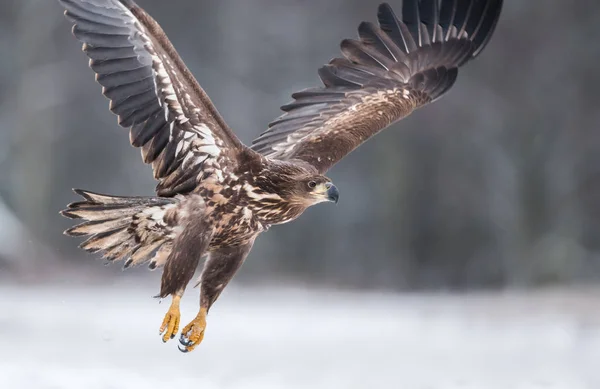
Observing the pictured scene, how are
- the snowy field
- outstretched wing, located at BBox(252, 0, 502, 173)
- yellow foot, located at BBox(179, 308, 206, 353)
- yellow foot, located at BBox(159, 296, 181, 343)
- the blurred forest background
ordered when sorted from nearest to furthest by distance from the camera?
yellow foot, located at BBox(159, 296, 181, 343)
yellow foot, located at BBox(179, 308, 206, 353)
the snowy field
outstretched wing, located at BBox(252, 0, 502, 173)
the blurred forest background

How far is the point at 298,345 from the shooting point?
8609 millimetres

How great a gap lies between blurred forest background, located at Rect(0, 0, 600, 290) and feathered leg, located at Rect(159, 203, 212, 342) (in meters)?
10.0

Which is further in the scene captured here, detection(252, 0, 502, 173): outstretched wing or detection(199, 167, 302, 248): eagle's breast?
detection(252, 0, 502, 173): outstretched wing

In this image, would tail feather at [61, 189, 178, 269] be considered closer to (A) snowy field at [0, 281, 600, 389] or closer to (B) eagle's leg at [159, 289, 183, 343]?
(B) eagle's leg at [159, 289, 183, 343]

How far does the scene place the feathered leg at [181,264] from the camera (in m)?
5.78

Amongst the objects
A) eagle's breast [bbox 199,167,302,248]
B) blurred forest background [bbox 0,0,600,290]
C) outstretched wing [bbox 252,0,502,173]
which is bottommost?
eagle's breast [bbox 199,167,302,248]

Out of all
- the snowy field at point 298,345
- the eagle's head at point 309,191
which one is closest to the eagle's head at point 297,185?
the eagle's head at point 309,191

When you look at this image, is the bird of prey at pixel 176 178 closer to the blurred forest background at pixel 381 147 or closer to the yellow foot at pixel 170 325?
the yellow foot at pixel 170 325

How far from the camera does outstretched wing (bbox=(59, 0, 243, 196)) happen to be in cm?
563

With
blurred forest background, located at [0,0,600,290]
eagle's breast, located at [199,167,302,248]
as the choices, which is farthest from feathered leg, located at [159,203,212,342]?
blurred forest background, located at [0,0,600,290]

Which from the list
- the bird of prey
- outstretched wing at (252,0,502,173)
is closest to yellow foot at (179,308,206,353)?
the bird of prey

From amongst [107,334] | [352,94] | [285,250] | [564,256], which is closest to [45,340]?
[107,334]

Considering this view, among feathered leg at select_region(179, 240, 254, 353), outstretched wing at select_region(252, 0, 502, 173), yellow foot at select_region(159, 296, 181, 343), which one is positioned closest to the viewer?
yellow foot at select_region(159, 296, 181, 343)

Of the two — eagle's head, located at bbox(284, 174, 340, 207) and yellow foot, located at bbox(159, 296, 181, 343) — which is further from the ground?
eagle's head, located at bbox(284, 174, 340, 207)
